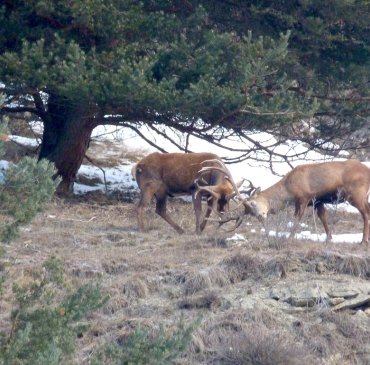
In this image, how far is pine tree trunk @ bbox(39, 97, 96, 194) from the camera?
715 inches

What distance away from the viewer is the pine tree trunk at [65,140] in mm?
18156

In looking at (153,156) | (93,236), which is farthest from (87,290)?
(153,156)

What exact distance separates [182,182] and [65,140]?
3.52 m

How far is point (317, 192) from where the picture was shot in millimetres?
14492

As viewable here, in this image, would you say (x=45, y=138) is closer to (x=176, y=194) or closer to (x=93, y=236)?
(x=176, y=194)

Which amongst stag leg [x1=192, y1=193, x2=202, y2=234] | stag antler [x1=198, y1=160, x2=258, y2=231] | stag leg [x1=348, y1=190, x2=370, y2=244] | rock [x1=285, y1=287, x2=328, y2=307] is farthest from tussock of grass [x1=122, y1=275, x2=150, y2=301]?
stag leg [x1=348, y1=190, x2=370, y2=244]

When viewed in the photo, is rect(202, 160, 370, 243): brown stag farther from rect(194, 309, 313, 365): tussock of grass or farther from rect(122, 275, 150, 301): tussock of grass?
rect(194, 309, 313, 365): tussock of grass

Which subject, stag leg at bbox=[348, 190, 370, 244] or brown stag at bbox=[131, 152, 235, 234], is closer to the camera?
stag leg at bbox=[348, 190, 370, 244]

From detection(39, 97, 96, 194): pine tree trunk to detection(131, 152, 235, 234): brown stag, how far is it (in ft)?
7.88

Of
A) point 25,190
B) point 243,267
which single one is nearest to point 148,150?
point 243,267

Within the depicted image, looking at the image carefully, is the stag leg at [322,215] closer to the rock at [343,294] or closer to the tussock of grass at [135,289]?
the rock at [343,294]

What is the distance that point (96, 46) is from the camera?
15898mm

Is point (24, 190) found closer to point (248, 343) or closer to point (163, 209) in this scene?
point (248, 343)

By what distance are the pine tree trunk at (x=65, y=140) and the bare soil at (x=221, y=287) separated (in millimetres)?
4663
